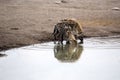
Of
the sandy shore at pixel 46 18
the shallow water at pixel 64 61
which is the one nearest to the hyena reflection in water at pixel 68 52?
the shallow water at pixel 64 61

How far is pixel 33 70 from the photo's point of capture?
38.3 ft

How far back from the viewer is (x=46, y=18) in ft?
58.7

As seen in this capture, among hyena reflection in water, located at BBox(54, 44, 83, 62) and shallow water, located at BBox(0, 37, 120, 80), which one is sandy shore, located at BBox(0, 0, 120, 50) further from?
hyena reflection in water, located at BBox(54, 44, 83, 62)

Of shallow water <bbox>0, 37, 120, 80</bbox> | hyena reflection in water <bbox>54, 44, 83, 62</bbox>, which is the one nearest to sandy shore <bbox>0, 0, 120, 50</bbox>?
shallow water <bbox>0, 37, 120, 80</bbox>

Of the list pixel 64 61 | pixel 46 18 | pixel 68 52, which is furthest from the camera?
pixel 46 18

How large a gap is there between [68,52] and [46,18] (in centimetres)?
473

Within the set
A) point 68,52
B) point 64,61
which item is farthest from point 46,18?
point 64,61

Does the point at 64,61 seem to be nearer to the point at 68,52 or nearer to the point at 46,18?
the point at 68,52

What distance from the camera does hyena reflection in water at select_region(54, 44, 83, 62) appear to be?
507 inches

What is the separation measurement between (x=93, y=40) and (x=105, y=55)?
69.5 inches

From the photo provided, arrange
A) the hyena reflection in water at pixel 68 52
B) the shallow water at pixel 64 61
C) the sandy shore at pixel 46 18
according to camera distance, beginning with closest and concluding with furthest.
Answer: the shallow water at pixel 64 61 → the hyena reflection in water at pixel 68 52 → the sandy shore at pixel 46 18

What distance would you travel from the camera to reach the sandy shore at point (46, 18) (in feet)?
48.7

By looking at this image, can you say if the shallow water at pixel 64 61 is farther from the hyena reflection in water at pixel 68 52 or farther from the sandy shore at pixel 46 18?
the sandy shore at pixel 46 18

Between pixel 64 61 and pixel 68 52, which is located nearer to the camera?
pixel 64 61
